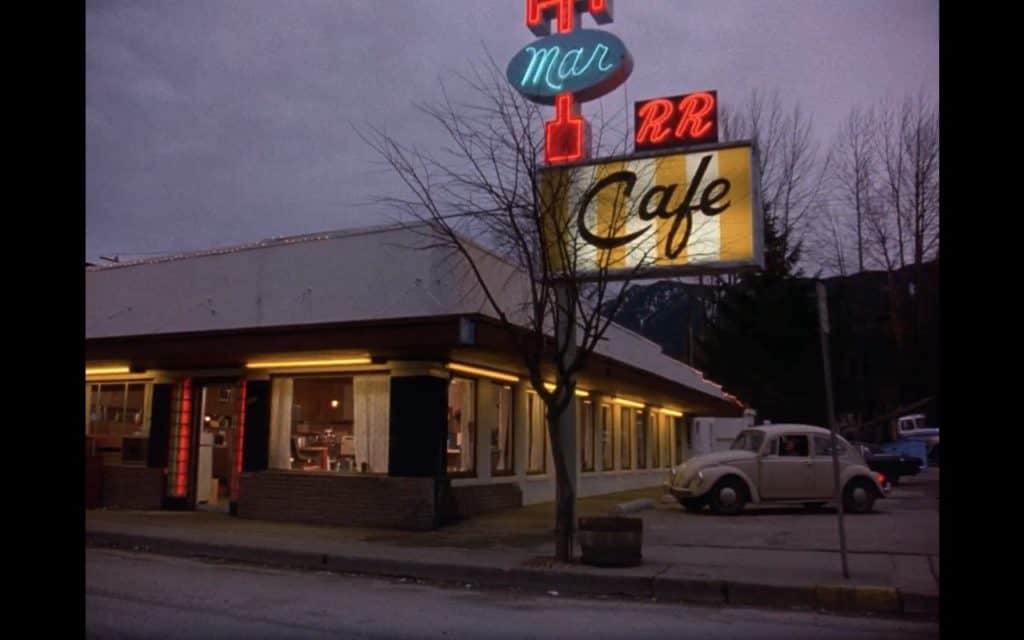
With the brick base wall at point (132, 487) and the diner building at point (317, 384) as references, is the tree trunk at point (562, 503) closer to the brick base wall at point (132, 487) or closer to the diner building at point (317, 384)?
the diner building at point (317, 384)

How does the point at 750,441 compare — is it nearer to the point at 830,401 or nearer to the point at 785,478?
the point at 785,478

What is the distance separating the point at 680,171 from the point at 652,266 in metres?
1.75

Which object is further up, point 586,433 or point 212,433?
point 212,433

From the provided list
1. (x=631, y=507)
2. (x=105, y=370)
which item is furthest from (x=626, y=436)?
(x=105, y=370)

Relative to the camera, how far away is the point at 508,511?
62.1ft

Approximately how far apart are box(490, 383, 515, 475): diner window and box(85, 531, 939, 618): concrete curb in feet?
22.2

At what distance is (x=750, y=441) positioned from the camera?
790 inches

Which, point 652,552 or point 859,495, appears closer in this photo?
point 652,552

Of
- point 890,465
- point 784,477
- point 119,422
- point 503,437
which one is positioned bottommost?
point 890,465

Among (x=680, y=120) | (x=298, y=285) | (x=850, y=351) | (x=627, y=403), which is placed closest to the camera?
(x=680, y=120)

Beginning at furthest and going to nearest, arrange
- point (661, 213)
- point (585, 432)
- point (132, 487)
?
1. point (585, 432)
2. point (132, 487)
3. point (661, 213)

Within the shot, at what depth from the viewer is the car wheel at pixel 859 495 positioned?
759 inches

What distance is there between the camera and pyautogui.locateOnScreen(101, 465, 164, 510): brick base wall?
19.4 metres

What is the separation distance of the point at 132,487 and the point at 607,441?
13.2 meters
